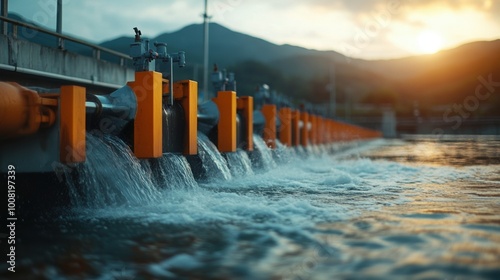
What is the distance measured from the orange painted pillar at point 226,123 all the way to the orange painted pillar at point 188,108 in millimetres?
1638

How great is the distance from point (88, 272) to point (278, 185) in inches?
185

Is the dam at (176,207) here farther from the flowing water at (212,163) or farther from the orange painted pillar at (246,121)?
the orange painted pillar at (246,121)

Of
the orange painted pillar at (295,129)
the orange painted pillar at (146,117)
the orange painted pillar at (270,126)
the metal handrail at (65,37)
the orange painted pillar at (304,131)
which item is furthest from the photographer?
the orange painted pillar at (304,131)

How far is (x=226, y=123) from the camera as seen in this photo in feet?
29.5

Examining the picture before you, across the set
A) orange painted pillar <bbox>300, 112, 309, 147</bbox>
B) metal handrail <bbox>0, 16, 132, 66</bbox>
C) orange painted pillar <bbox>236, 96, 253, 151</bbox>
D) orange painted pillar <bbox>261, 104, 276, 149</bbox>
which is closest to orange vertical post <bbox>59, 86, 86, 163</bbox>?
metal handrail <bbox>0, 16, 132, 66</bbox>

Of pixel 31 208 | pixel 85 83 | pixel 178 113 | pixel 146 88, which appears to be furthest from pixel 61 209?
pixel 85 83

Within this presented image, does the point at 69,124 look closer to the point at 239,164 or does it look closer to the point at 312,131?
the point at 239,164

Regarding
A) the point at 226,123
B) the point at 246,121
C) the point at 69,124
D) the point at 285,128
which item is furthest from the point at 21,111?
the point at 285,128

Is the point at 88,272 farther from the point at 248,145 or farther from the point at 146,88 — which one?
the point at 248,145

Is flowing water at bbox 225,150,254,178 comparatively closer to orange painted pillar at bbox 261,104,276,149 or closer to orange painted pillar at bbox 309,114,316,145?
orange painted pillar at bbox 261,104,276,149

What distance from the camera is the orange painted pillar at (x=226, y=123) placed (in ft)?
29.4

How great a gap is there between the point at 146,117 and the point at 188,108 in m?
1.30

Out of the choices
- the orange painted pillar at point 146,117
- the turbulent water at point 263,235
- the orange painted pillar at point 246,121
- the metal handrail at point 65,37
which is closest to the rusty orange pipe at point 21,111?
the turbulent water at point 263,235

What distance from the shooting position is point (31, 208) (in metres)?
4.81
